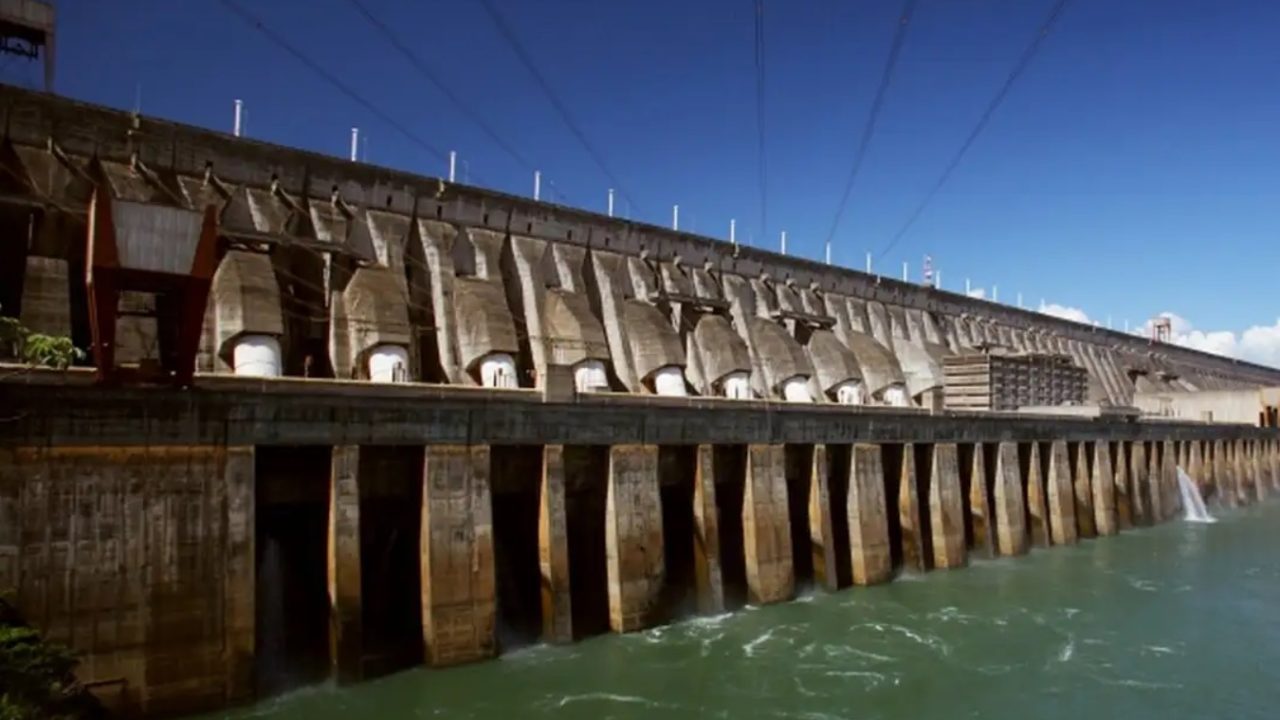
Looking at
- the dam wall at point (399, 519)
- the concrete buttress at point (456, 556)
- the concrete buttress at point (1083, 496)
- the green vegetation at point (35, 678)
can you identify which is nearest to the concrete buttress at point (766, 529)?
the dam wall at point (399, 519)

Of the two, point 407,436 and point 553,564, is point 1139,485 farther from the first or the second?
point 407,436

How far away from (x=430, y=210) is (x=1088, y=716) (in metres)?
27.3

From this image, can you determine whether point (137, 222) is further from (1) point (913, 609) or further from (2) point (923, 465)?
(2) point (923, 465)

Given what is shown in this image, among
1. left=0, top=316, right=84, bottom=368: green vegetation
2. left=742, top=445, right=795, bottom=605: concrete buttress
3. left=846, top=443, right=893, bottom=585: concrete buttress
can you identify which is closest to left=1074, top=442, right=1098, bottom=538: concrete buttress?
left=846, top=443, right=893, bottom=585: concrete buttress

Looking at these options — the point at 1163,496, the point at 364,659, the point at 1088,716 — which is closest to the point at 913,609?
the point at 1088,716

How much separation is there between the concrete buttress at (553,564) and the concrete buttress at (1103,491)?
30812 mm

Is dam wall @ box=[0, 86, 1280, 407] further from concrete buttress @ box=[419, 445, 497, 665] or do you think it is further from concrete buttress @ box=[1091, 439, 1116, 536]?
concrete buttress @ box=[1091, 439, 1116, 536]

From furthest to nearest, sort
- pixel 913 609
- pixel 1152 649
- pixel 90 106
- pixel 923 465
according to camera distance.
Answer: pixel 923 465 < pixel 90 106 < pixel 913 609 < pixel 1152 649

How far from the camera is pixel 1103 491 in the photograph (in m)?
40.8

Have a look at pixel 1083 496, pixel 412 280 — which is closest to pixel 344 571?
pixel 412 280

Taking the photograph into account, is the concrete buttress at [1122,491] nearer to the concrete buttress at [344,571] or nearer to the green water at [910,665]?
the green water at [910,665]

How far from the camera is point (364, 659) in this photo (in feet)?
53.1

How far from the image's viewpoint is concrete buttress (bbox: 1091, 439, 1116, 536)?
40.0m

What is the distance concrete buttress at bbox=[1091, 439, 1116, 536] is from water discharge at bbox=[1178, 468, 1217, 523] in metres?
10.4
